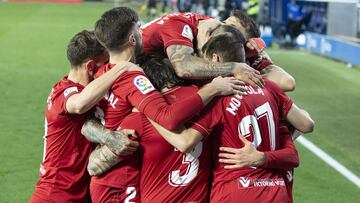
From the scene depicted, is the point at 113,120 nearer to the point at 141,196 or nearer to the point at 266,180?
the point at 141,196

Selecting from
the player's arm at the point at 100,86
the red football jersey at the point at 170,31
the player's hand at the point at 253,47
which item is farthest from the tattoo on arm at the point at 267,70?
the player's arm at the point at 100,86

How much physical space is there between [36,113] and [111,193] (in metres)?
8.80

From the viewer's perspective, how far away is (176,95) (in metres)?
4.85

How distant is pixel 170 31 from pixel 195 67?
76 cm

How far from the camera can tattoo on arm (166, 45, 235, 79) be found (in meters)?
4.86

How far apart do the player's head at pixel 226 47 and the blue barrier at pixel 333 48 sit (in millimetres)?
15514

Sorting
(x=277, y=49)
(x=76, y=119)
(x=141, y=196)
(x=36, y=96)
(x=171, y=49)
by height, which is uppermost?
(x=171, y=49)

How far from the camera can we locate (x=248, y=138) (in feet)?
15.6

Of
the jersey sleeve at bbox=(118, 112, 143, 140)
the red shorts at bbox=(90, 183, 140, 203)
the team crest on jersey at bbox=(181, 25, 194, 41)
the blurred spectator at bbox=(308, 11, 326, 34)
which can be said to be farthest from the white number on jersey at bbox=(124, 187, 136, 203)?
the blurred spectator at bbox=(308, 11, 326, 34)

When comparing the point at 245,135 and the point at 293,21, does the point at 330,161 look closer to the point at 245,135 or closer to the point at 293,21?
the point at 245,135

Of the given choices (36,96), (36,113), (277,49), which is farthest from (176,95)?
(277,49)

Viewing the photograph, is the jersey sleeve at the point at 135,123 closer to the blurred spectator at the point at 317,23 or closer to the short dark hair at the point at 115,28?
the short dark hair at the point at 115,28

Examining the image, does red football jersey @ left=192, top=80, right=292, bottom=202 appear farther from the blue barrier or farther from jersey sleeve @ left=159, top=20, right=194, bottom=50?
the blue barrier

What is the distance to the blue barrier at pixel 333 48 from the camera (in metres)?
20.2
